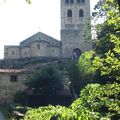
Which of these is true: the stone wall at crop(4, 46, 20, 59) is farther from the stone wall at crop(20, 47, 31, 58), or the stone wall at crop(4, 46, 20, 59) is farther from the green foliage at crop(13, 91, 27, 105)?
the green foliage at crop(13, 91, 27, 105)

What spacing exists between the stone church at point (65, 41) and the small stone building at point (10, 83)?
81.8 feet

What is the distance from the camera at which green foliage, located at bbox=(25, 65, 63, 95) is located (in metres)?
37.4

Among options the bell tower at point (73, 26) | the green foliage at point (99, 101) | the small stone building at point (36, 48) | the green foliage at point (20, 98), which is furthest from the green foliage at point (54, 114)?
the bell tower at point (73, 26)

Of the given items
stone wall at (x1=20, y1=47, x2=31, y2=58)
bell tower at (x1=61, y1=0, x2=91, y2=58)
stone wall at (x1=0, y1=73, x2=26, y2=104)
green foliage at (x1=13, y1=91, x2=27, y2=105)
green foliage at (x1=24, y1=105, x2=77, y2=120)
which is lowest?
green foliage at (x1=13, y1=91, x2=27, y2=105)

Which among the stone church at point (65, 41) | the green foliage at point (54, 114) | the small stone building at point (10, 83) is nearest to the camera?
the green foliage at point (54, 114)

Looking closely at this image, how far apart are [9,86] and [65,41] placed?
2966 centimetres

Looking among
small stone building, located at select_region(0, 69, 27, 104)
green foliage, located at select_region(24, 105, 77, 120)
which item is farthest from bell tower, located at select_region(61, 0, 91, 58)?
green foliage, located at select_region(24, 105, 77, 120)

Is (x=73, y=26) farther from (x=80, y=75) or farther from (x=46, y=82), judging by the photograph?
(x=46, y=82)

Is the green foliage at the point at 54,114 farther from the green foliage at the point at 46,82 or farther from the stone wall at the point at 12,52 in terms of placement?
the stone wall at the point at 12,52

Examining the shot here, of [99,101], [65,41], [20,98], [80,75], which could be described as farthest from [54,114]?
[65,41]

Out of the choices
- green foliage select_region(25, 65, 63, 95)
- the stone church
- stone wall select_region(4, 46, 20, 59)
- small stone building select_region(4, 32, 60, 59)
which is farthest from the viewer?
stone wall select_region(4, 46, 20, 59)

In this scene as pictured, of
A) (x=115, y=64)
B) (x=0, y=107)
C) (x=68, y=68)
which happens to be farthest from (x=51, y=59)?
(x=115, y=64)

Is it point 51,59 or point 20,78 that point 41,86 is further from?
point 51,59

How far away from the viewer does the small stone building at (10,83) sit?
4275 centimetres
